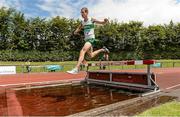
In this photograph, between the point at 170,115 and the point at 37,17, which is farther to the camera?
the point at 37,17

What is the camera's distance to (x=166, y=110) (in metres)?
7.20

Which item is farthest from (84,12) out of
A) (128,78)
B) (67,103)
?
(128,78)

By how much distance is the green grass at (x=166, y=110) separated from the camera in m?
6.79

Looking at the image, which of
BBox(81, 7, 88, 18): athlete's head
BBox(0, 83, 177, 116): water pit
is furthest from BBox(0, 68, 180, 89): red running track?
BBox(81, 7, 88, 18): athlete's head

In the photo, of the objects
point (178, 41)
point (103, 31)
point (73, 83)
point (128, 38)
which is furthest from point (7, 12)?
point (73, 83)

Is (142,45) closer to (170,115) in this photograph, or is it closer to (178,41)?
(178,41)

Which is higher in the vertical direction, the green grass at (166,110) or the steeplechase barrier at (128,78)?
the steeplechase barrier at (128,78)

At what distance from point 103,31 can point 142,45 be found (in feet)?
30.1

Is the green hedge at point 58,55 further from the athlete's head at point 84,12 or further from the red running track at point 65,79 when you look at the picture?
the athlete's head at point 84,12

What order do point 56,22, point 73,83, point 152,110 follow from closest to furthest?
point 152,110 → point 73,83 → point 56,22

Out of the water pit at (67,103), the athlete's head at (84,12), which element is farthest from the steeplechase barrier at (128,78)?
the athlete's head at (84,12)

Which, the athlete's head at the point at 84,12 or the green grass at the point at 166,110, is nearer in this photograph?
the green grass at the point at 166,110

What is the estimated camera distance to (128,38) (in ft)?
216

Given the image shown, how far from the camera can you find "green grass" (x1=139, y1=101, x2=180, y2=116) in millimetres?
6789
